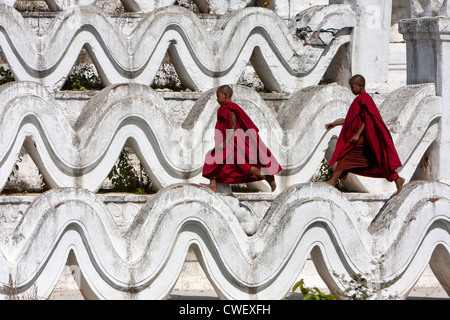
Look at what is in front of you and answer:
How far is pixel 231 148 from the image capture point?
11.0 m

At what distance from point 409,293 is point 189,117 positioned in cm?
252

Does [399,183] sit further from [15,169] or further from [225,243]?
[15,169]

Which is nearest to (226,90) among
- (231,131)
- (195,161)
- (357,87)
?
(231,131)

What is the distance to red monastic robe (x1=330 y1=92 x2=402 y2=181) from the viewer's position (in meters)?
11.4

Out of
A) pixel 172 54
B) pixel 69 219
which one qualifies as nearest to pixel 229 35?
pixel 172 54

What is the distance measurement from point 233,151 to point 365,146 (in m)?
1.25

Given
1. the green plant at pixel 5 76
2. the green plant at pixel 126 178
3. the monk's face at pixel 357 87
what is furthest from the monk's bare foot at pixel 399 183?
the green plant at pixel 5 76

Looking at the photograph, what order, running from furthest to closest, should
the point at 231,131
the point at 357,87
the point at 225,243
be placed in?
the point at 357,87 → the point at 231,131 → the point at 225,243

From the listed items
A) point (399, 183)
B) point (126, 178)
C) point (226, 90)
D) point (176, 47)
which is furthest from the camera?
point (176, 47)

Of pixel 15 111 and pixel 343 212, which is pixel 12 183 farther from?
pixel 343 212

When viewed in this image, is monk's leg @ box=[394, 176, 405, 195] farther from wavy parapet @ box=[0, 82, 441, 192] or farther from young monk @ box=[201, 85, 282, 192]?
young monk @ box=[201, 85, 282, 192]

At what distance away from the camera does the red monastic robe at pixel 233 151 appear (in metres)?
11.0

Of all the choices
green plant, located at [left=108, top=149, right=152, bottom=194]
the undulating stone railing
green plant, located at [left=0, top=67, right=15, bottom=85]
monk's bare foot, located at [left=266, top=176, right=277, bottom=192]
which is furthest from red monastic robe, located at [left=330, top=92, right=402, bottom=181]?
green plant, located at [left=0, top=67, right=15, bottom=85]

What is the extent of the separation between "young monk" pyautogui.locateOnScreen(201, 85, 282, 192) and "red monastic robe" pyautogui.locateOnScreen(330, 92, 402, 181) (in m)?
0.83
